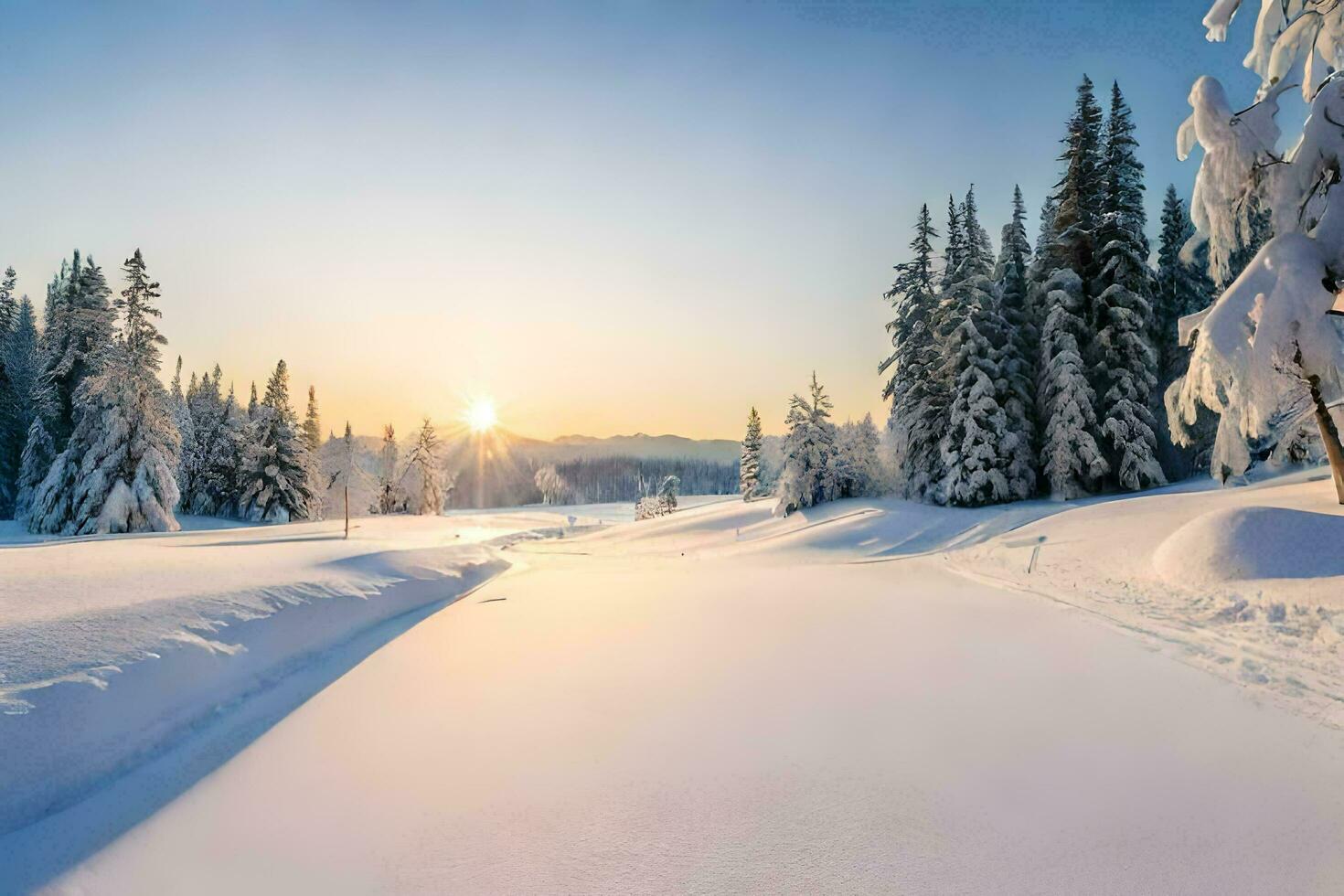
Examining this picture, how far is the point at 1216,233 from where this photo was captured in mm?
10688

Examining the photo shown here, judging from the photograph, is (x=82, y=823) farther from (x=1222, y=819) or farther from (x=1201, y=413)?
(x=1201, y=413)

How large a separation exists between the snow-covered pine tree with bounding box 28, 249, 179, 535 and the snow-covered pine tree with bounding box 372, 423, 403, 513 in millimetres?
27802

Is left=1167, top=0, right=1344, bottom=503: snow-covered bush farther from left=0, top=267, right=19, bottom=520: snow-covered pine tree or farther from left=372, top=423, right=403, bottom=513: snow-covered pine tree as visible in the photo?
left=372, top=423, right=403, bottom=513: snow-covered pine tree

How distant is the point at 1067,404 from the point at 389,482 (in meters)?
54.4

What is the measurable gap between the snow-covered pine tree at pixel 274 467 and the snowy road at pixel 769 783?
128 ft

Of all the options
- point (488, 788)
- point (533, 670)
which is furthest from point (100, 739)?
point (533, 670)

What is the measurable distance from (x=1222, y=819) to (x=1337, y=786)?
102cm

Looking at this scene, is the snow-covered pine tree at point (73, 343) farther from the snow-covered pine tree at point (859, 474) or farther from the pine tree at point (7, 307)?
the snow-covered pine tree at point (859, 474)

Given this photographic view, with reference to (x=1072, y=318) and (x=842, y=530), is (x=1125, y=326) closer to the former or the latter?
(x=1072, y=318)

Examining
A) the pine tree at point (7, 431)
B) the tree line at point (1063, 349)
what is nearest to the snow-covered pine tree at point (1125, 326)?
the tree line at point (1063, 349)

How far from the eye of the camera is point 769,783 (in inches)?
155

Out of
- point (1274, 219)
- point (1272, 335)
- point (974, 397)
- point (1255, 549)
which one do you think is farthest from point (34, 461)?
point (1274, 219)

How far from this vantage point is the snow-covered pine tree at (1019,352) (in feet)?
76.6

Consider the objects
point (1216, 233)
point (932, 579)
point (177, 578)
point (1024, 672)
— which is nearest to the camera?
point (1024, 672)
